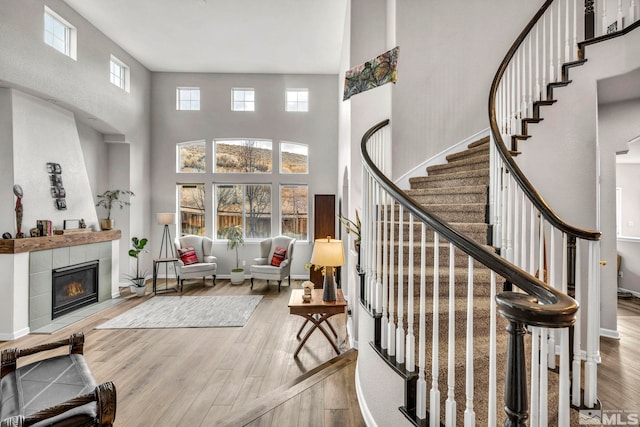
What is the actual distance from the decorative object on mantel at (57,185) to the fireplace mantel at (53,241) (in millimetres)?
514

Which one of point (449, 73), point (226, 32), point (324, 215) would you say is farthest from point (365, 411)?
point (226, 32)

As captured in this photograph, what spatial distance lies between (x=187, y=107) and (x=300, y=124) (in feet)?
9.11

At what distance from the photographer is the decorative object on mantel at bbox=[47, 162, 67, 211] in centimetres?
471

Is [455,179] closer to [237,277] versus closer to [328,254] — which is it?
[328,254]

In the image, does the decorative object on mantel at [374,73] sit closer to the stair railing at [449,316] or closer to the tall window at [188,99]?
the stair railing at [449,316]

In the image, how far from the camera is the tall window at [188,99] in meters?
7.54

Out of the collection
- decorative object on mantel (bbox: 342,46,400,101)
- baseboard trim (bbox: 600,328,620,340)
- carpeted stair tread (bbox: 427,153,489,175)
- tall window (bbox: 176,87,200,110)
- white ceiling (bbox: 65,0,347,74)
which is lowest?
baseboard trim (bbox: 600,328,620,340)

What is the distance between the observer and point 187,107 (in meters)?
7.55

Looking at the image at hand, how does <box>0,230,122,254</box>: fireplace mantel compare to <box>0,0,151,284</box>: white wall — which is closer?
<box>0,230,122,254</box>: fireplace mantel

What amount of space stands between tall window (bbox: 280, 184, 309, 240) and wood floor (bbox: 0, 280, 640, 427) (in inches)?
121

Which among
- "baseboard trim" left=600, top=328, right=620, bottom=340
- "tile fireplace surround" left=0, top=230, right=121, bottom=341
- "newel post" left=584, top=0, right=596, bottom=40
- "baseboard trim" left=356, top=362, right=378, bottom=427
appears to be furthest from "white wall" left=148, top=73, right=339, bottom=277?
"baseboard trim" left=600, top=328, right=620, bottom=340

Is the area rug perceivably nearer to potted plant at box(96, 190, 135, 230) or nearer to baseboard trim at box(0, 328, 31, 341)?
baseboard trim at box(0, 328, 31, 341)

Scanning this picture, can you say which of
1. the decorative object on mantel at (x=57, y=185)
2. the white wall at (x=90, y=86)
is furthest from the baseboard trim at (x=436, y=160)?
the white wall at (x=90, y=86)

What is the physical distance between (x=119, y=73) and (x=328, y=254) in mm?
6228
